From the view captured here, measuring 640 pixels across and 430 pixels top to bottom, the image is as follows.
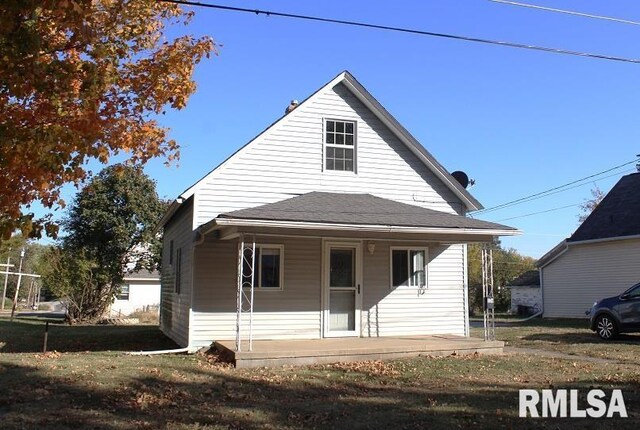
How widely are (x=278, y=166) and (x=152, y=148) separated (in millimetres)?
4380

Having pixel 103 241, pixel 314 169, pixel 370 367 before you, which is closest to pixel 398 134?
pixel 314 169

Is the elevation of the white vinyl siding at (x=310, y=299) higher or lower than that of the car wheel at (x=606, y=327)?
higher

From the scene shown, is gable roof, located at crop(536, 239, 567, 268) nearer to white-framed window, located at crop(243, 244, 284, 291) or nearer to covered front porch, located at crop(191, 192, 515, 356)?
covered front porch, located at crop(191, 192, 515, 356)

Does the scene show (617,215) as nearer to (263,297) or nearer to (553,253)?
(553,253)

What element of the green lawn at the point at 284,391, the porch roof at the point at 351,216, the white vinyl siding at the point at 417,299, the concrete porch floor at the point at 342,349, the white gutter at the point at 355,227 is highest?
the porch roof at the point at 351,216

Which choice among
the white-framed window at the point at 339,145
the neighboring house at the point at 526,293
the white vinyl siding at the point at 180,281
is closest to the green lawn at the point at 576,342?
the white-framed window at the point at 339,145

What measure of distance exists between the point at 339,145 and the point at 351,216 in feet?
9.61

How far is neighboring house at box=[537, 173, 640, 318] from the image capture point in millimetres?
23500

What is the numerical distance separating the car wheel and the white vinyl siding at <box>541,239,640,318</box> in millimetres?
7460

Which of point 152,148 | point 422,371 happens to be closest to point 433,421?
point 422,371

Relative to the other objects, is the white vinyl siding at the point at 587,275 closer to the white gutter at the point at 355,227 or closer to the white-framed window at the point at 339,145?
the white gutter at the point at 355,227

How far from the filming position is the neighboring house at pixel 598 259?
925 inches

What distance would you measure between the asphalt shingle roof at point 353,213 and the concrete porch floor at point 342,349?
2586 millimetres

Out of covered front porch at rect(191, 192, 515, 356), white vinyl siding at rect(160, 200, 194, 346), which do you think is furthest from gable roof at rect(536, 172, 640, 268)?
white vinyl siding at rect(160, 200, 194, 346)
